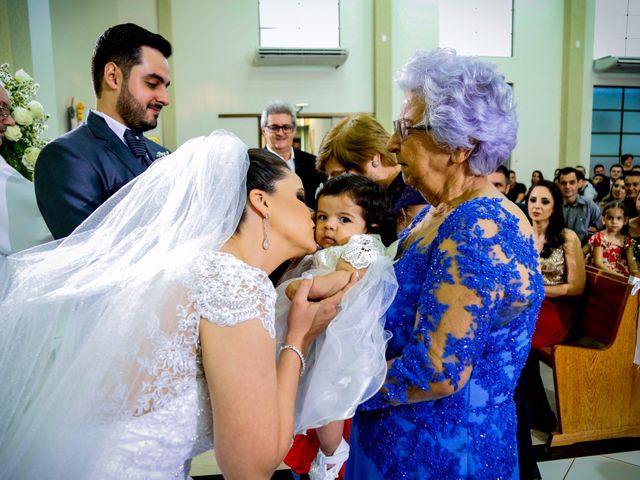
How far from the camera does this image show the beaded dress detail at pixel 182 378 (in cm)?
116

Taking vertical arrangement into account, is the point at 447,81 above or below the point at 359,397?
above

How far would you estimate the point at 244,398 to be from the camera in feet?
3.66

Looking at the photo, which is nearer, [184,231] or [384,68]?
[184,231]

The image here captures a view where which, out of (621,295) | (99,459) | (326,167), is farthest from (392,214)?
(621,295)

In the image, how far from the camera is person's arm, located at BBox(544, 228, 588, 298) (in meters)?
3.72

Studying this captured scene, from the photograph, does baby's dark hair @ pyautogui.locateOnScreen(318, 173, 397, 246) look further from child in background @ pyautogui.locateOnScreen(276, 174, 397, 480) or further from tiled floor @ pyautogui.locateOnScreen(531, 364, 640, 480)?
tiled floor @ pyautogui.locateOnScreen(531, 364, 640, 480)

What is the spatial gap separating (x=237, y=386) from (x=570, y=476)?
2.80 meters

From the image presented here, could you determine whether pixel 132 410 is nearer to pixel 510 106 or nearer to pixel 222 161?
pixel 222 161

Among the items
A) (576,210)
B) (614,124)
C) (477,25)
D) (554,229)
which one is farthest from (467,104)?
(614,124)

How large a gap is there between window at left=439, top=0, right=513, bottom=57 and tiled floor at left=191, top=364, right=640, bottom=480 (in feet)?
33.4

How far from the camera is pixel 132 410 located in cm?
122

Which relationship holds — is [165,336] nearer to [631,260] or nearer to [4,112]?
[4,112]

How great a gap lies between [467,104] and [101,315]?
3.53 feet


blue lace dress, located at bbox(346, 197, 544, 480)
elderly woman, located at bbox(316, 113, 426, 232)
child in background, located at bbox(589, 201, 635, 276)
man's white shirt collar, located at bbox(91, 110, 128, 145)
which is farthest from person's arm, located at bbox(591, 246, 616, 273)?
man's white shirt collar, located at bbox(91, 110, 128, 145)
